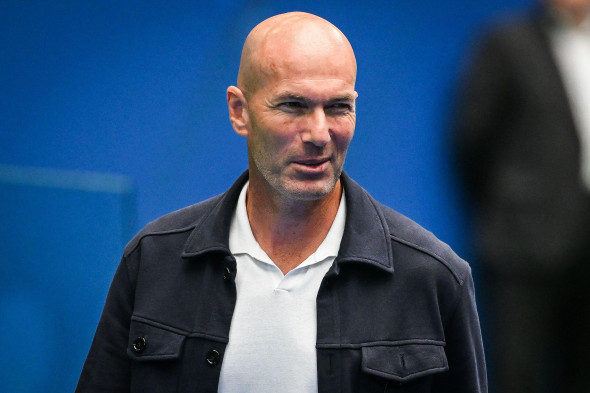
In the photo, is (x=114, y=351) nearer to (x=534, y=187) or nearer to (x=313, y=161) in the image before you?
(x=313, y=161)

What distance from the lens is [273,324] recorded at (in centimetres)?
259

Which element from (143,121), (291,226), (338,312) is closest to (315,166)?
(291,226)

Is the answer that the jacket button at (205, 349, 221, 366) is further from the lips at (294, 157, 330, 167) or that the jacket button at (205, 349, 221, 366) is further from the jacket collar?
the lips at (294, 157, 330, 167)

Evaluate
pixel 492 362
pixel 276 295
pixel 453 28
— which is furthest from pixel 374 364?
pixel 453 28

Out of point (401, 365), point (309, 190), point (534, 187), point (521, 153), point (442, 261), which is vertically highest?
point (521, 153)

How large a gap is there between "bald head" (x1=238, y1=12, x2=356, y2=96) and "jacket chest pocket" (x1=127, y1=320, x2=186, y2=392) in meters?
0.62

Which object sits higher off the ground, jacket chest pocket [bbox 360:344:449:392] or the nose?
the nose

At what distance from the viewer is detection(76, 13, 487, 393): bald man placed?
255 centimetres

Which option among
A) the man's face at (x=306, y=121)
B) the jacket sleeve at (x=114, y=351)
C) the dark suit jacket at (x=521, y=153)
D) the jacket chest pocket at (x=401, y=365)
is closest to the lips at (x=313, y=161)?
the man's face at (x=306, y=121)

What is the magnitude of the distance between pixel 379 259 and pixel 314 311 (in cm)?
20

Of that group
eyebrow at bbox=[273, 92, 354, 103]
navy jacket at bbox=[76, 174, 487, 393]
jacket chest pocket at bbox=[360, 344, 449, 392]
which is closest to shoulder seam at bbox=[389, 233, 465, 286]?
navy jacket at bbox=[76, 174, 487, 393]

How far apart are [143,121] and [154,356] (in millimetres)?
1374

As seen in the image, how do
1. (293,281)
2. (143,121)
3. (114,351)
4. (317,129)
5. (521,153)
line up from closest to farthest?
(317,129) < (293,281) < (114,351) < (143,121) < (521,153)

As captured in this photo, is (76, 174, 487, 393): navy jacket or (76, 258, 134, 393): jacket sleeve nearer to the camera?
(76, 174, 487, 393): navy jacket
